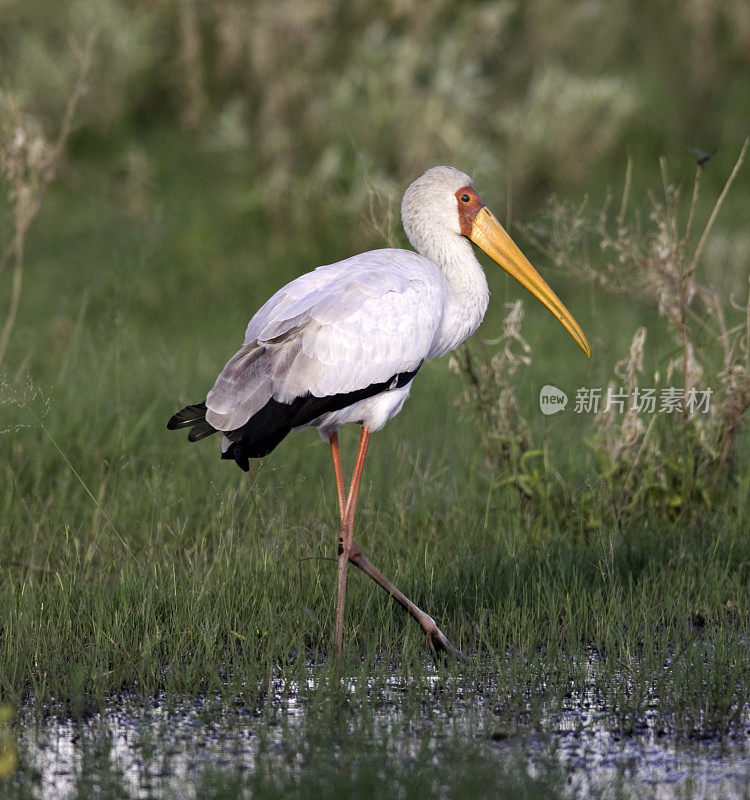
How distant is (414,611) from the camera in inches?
165

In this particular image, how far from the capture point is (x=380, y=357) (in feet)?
13.6

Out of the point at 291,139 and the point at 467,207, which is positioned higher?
the point at 291,139

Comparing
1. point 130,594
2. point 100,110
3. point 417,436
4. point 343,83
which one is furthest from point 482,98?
point 130,594

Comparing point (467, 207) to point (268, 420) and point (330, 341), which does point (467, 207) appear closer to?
point (330, 341)

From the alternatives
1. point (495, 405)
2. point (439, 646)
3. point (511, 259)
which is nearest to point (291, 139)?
point (495, 405)

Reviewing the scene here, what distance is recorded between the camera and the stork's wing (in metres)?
4.02

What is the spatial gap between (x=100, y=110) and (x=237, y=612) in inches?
344

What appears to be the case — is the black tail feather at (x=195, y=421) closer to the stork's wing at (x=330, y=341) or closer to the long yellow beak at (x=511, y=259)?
the stork's wing at (x=330, y=341)

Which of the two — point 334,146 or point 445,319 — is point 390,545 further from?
point 334,146

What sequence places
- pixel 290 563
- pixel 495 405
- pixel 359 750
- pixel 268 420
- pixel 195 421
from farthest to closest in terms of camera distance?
pixel 495 405 < pixel 290 563 < pixel 195 421 < pixel 268 420 < pixel 359 750

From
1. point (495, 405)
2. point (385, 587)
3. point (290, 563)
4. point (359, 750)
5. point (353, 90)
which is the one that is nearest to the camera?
point (359, 750)

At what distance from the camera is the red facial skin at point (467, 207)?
4582 millimetres

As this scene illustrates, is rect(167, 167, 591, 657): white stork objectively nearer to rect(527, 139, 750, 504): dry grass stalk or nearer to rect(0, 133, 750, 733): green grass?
rect(0, 133, 750, 733): green grass

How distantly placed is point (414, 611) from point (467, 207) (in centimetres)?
149
